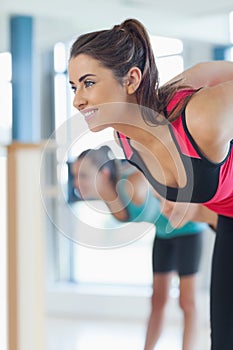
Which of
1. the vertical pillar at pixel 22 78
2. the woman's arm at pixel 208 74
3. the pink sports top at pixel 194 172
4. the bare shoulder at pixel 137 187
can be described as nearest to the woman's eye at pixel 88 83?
the pink sports top at pixel 194 172

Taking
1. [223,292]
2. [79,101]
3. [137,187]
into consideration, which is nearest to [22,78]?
[137,187]

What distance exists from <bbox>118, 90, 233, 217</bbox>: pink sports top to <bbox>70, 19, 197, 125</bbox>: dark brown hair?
0.02m

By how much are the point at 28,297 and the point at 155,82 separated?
43 centimetres

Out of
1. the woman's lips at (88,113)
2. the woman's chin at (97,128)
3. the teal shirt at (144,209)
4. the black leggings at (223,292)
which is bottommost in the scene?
the black leggings at (223,292)

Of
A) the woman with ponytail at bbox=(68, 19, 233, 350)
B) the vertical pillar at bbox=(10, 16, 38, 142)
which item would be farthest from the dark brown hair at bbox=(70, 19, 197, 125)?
the vertical pillar at bbox=(10, 16, 38, 142)

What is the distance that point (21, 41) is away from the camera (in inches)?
132

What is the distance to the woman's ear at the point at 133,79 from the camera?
1016mm

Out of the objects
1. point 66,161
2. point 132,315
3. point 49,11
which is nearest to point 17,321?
point 66,161

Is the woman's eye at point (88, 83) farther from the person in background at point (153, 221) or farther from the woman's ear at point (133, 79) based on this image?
the person in background at point (153, 221)

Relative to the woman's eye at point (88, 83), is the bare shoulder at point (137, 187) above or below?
below

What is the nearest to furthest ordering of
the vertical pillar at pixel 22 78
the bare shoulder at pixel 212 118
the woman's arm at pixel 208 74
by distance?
the bare shoulder at pixel 212 118 → the woman's arm at pixel 208 74 → the vertical pillar at pixel 22 78

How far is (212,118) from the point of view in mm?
973

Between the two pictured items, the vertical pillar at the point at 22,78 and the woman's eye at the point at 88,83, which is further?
the vertical pillar at the point at 22,78

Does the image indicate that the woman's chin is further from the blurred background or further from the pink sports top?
the blurred background
